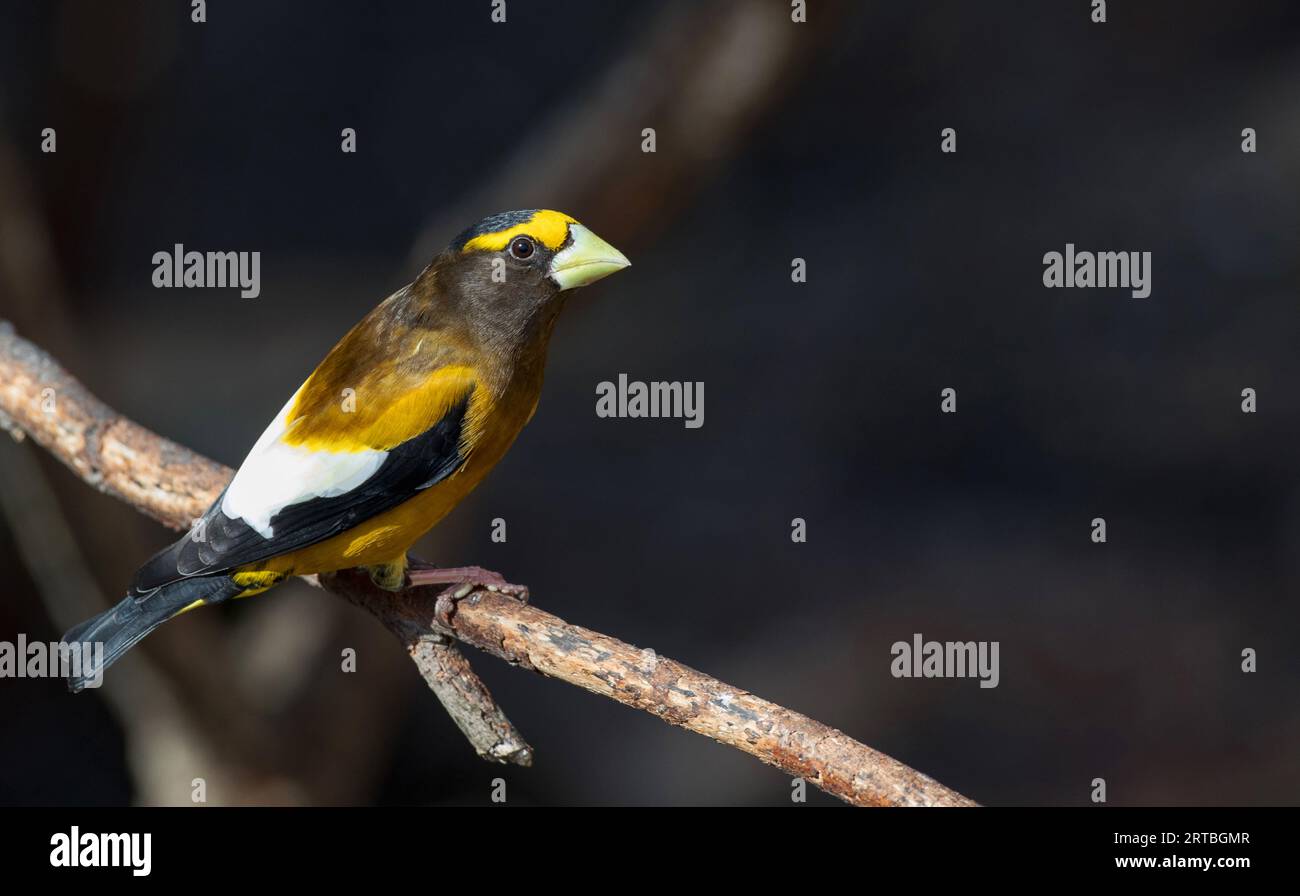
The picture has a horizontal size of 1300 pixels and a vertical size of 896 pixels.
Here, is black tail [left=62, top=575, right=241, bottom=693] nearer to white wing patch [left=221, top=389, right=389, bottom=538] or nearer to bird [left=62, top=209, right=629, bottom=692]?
bird [left=62, top=209, right=629, bottom=692]

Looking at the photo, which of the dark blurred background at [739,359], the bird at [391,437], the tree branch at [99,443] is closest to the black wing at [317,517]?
the bird at [391,437]

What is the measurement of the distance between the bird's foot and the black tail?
0.52 meters

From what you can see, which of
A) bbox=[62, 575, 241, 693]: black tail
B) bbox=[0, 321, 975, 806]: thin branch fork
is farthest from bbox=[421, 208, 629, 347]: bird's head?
bbox=[62, 575, 241, 693]: black tail

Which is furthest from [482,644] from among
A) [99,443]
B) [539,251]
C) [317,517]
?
[99,443]

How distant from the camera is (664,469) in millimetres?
7266

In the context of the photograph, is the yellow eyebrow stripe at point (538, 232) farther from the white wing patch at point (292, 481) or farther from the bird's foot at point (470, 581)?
the bird's foot at point (470, 581)

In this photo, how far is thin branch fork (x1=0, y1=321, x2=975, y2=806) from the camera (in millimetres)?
2988

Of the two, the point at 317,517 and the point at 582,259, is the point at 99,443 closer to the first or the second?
the point at 317,517

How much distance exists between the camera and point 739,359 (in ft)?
25.2

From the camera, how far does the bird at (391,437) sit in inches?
133

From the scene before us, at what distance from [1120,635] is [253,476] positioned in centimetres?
440

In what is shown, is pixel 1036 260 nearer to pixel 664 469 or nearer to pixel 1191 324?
pixel 1191 324

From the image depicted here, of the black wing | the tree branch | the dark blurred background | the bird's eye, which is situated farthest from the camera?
the dark blurred background
